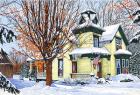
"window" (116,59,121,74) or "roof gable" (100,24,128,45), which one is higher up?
"roof gable" (100,24,128,45)

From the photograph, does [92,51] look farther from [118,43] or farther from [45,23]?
[45,23]

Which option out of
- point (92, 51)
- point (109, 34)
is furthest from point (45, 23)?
point (109, 34)

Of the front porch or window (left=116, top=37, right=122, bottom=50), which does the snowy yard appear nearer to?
the front porch

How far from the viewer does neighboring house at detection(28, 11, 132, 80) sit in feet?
129

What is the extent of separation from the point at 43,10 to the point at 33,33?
1758 millimetres

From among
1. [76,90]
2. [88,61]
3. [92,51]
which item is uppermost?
[92,51]

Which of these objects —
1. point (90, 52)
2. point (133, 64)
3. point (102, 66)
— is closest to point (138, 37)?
point (90, 52)

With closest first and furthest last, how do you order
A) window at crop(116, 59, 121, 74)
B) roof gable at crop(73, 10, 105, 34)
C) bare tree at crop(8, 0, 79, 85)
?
bare tree at crop(8, 0, 79, 85) < roof gable at crop(73, 10, 105, 34) < window at crop(116, 59, 121, 74)

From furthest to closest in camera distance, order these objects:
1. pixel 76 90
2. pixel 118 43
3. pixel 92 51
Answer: pixel 118 43, pixel 92 51, pixel 76 90

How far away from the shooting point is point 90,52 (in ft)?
127

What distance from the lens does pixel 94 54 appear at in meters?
39.3

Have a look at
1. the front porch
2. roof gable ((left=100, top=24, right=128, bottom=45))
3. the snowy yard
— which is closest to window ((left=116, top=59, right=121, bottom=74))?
the front porch

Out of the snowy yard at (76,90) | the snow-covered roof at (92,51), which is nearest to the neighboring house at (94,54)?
the snow-covered roof at (92,51)

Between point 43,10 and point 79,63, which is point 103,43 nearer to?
point 79,63
